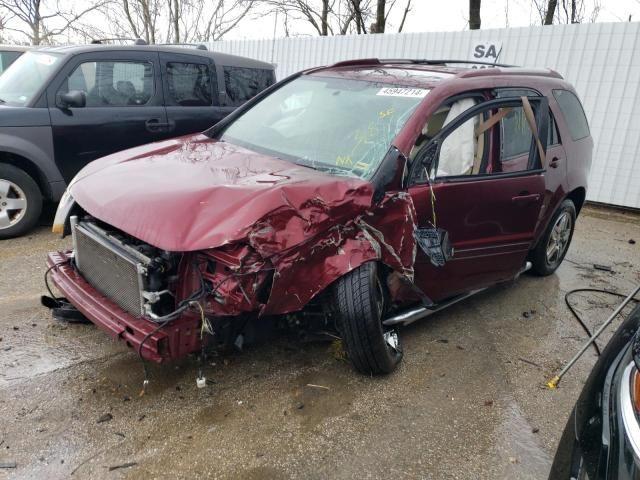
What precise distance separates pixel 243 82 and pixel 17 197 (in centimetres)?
303

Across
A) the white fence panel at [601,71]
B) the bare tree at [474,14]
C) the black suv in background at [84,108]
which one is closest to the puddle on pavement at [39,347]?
the black suv in background at [84,108]

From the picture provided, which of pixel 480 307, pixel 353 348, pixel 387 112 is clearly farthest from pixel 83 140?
pixel 480 307

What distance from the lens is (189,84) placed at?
6.02 metres

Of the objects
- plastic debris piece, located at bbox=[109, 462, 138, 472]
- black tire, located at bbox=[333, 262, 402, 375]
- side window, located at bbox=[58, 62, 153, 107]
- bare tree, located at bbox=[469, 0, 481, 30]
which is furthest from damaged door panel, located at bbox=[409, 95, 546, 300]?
bare tree, located at bbox=[469, 0, 481, 30]

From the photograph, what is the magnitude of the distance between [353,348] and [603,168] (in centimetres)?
651

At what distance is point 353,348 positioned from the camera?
2846 mm

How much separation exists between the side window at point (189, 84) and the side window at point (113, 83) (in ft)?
0.82

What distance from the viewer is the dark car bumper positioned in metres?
1.40

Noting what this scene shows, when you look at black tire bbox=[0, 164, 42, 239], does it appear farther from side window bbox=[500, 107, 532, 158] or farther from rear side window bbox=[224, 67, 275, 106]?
side window bbox=[500, 107, 532, 158]

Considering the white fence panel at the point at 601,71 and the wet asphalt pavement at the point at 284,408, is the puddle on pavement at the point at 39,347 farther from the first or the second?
the white fence panel at the point at 601,71

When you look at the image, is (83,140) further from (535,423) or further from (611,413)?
(611,413)

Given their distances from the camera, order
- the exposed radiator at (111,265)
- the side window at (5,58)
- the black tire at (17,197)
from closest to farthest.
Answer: the exposed radiator at (111,265) < the black tire at (17,197) < the side window at (5,58)

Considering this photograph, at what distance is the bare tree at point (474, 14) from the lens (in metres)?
12.4

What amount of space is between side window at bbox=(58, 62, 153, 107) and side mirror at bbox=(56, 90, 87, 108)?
188 mm
